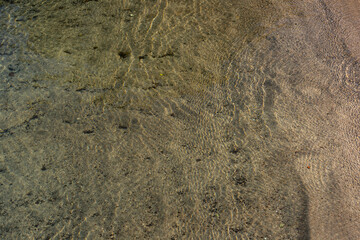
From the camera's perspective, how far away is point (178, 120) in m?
3.14

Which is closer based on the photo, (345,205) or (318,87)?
(345,205)

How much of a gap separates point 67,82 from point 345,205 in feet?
9.91

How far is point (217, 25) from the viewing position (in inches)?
162

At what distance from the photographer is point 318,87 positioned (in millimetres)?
3525

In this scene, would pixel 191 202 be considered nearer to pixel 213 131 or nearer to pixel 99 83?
pixel 213 131

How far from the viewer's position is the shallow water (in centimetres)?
251

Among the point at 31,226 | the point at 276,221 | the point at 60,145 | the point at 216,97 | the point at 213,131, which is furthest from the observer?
the point at 216,97

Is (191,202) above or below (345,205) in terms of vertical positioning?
below

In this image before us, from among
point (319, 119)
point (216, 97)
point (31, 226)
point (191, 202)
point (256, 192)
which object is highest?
point (319, 119)

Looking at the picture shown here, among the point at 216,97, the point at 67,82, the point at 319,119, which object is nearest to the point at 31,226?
the point at 67,82

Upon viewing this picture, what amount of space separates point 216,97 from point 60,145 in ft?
5.51

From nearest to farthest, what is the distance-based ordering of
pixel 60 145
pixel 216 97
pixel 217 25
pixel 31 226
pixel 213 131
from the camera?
pixel 31 226 < pixel 60 145 < pixel 213 131 < pixel 216 97 < pixel 217 25

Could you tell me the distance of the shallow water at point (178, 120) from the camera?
2.51m

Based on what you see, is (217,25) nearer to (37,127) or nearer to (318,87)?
(318,87)
